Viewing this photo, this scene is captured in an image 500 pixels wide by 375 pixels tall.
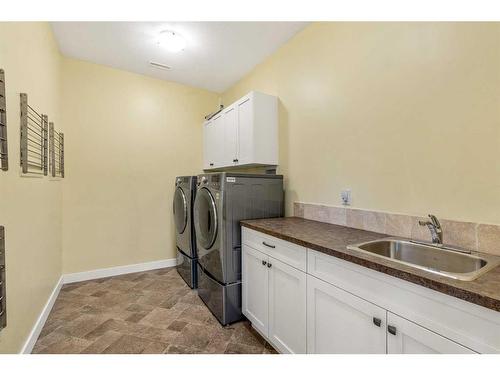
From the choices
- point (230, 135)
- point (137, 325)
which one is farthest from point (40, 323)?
point (230, 135)

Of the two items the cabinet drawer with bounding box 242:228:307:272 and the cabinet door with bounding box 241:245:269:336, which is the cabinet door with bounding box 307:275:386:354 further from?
the cabinet door with bounding box 241:245:269:336

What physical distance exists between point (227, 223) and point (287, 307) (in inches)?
30.8

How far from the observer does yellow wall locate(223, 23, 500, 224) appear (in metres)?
1.20

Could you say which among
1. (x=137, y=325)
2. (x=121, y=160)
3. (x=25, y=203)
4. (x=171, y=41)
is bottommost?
(x=137, y=325)

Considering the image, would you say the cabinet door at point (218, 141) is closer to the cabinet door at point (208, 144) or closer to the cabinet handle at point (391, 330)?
the cabinet door at point (208, 144)

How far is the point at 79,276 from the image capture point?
2.89 m

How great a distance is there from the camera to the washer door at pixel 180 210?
2.78 meters

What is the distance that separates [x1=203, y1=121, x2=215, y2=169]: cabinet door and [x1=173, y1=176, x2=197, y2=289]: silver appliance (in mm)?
599

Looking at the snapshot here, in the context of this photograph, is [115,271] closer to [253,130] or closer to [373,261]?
[253,130]

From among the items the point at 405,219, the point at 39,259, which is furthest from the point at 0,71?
the point at 405,219

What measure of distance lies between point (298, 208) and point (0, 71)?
7.07 ft

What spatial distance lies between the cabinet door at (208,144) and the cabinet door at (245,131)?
0.73 metres

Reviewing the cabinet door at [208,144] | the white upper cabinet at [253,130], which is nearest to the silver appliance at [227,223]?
the white upper cabinet at [253,130]

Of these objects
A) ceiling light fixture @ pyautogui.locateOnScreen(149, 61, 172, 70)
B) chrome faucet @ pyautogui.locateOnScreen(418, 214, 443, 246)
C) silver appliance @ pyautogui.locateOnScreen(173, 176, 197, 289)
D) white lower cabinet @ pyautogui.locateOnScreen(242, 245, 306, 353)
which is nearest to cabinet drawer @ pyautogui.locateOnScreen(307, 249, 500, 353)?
white lower cabinet @ pyautogui.locateOnScreen(242, 245, 306, 353)
